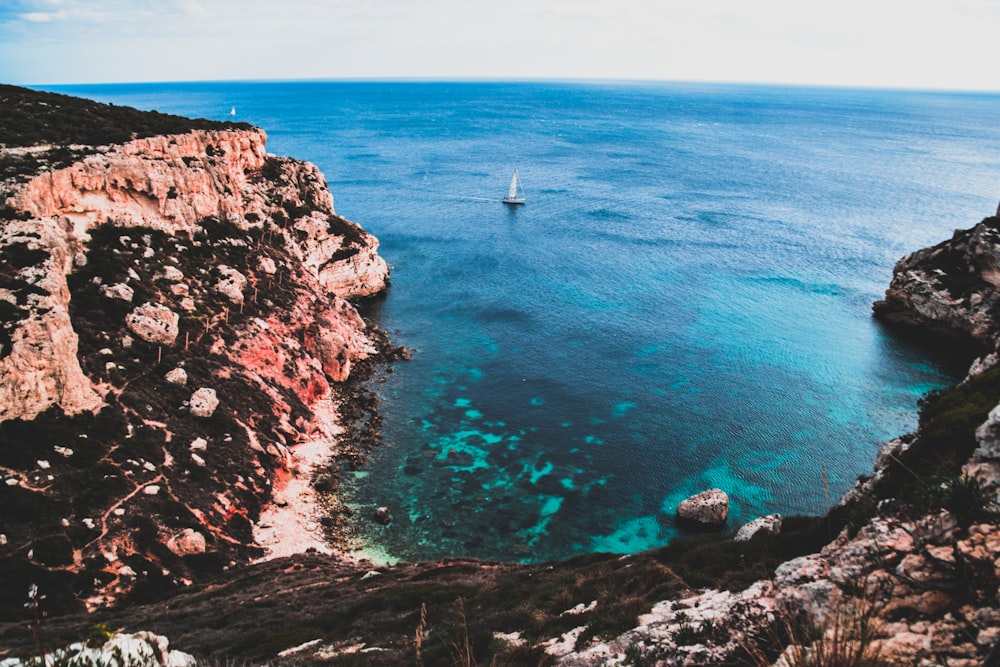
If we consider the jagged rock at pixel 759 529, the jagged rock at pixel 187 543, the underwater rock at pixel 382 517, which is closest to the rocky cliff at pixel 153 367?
the jagged rock at pixel 187 543

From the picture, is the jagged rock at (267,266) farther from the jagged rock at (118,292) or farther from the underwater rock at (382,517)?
the underwater rock at (382,517)

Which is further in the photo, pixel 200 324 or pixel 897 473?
pixel 200 324

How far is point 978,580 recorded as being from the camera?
9758mm

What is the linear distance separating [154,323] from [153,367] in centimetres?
343

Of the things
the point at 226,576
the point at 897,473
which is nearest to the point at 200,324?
the point at 226,576

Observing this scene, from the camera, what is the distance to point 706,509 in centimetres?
3688

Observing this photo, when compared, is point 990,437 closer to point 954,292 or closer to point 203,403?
point 203,403

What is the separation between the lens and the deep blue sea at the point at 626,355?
130 feet

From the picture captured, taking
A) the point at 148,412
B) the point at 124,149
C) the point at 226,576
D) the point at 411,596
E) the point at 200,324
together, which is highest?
the point at 124,149

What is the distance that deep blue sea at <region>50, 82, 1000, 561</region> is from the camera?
39.7m

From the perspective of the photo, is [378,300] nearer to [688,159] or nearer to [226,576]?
[226,576]

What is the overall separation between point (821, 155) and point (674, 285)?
127906 mm

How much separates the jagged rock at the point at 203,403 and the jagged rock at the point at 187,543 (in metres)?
9.53

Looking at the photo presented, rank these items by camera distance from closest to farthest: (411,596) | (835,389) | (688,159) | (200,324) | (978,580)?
1. (978,580)
2. (411,596)
3. (200,324)
4. (835,389)
5. (688,159)
